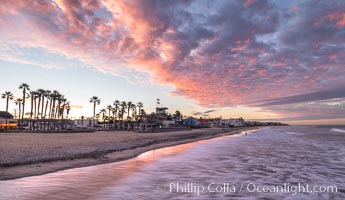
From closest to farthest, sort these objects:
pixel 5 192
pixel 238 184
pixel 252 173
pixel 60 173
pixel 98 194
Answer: pixel 5 192
pixel 98 194
pixel 238 184
pixel 60 173
pixel 252 173

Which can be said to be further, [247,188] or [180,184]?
[180,184]

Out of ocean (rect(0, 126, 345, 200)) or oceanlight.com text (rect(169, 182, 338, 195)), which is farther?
oceanlight.com text (rect(169, 182, 338, 195))

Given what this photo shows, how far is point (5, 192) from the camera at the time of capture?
9453 mm

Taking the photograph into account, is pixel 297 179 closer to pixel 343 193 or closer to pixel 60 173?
pixel 343 193

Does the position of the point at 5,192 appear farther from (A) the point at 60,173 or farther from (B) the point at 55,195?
(A) the point at 60,173

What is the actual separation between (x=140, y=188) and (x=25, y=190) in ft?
15.6

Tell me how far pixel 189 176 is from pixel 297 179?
6.06 meters

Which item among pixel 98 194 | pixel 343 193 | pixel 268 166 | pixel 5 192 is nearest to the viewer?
pixel 5 192

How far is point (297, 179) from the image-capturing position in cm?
1372

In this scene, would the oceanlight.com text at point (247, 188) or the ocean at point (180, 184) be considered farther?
the oceanlight.com text at point (247, 188)

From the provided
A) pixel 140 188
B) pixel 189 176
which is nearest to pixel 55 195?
pixel 140 188

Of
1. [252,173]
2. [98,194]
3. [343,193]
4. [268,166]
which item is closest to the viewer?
[98,194]

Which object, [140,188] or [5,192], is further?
[140,188]

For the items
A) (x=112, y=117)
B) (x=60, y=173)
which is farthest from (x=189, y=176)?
(x=112, y=117)
